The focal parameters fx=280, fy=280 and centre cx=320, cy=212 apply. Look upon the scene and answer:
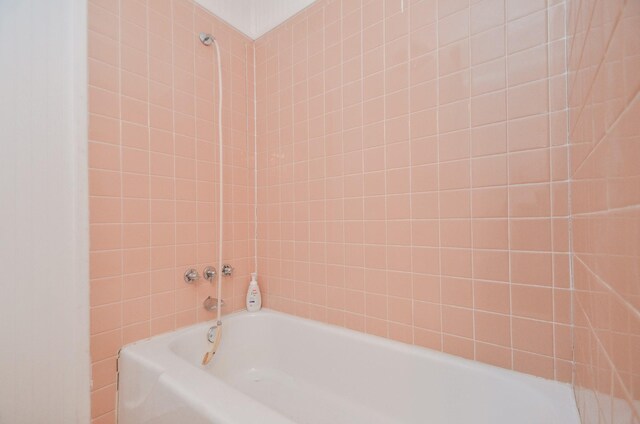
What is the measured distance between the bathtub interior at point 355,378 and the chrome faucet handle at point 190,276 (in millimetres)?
217

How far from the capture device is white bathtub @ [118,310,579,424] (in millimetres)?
723

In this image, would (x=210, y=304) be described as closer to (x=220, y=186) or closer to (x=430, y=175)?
(x=220, y=186)

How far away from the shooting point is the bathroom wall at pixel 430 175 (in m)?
0.80

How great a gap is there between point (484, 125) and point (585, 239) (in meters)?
0.46

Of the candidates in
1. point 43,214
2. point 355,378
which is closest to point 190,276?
point 43,214

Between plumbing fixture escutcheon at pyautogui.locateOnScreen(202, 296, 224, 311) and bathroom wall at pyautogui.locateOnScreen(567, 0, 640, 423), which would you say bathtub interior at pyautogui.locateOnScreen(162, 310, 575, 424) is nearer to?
plumbing fixture escutcheon at pyautogui.locateOnScreen(202, 296, 224, 311)

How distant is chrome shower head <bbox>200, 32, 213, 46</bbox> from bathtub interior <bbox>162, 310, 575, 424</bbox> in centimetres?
133

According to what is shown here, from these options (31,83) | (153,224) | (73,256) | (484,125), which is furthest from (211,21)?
(484,125)

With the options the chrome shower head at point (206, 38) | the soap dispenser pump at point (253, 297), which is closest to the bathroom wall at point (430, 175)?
the soap dispenser pump at point (253, 297)

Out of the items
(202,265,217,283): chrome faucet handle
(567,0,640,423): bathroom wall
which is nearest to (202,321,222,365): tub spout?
(202,265,217,283): chrome faucet handle

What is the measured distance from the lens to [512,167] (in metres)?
0.83

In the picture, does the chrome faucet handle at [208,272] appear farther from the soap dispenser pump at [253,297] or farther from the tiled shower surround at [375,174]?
the soap dispenser pump at [253,297]

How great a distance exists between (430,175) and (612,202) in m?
0.67

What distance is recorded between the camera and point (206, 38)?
1328 mm
